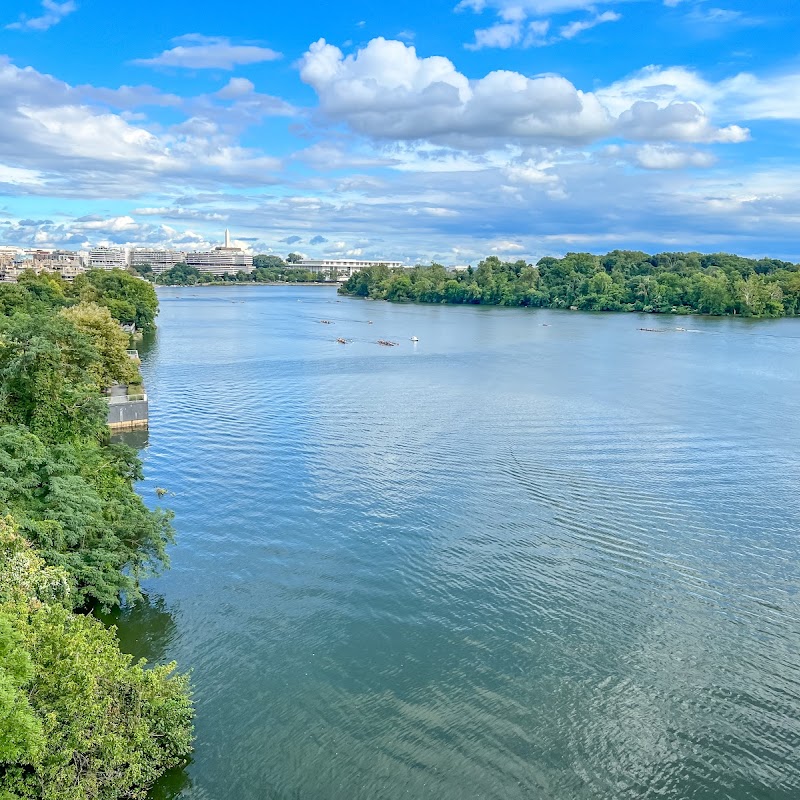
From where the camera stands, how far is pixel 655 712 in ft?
51.3

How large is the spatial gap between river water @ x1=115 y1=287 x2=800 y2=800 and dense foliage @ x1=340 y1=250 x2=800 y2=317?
258 feet

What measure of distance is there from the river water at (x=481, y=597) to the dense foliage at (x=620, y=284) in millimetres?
78740

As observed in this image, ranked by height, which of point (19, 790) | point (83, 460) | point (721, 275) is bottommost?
point (19, 790)

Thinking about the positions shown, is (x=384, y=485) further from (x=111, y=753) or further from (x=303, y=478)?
(x=111, y=753)

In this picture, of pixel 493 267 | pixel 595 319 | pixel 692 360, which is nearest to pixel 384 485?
pixel 692 360

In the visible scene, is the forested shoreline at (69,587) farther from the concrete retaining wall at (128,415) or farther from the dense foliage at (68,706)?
the concrete retaining wall at (128,415)

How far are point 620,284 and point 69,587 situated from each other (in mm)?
128319

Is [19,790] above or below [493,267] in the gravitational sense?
below

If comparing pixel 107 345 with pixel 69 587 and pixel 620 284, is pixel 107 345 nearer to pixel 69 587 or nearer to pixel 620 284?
pixel 69 587

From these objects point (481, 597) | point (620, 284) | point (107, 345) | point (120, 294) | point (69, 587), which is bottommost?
point (481, 597)

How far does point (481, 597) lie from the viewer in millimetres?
20281

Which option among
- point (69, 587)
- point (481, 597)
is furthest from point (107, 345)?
point (481, 597)

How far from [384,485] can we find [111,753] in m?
17.3

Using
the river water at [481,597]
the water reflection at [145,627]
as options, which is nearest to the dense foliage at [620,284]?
the river water at [481,597]
